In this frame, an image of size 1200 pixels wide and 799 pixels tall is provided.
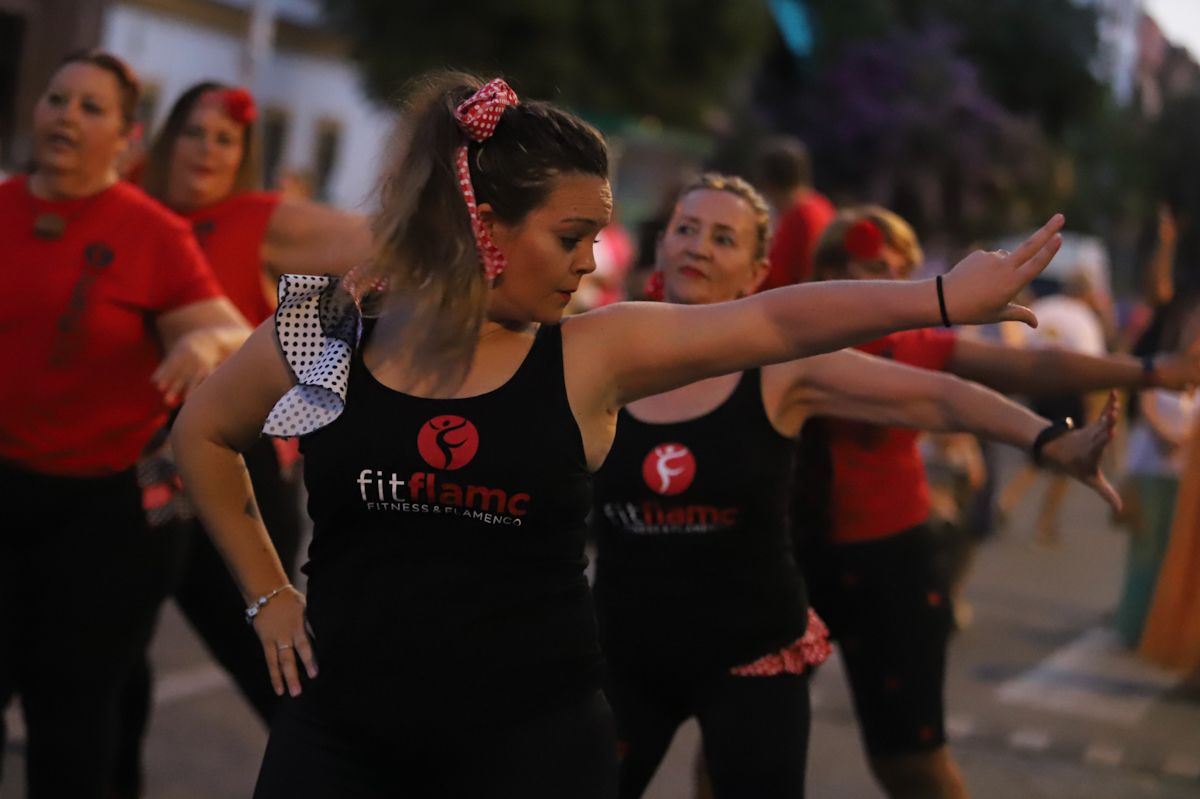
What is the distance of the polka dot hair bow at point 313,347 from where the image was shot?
2.84 metres

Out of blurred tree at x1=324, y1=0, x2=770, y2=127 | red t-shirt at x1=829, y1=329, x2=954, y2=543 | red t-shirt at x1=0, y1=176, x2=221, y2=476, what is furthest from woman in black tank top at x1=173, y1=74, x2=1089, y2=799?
A: blurred tree at x1=324, y1=0, x2=770, y2=127

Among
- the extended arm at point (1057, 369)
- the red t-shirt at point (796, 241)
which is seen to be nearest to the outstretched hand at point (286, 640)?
the extended arm at point (1057, 369)

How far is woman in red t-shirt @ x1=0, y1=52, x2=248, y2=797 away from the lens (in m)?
4.07

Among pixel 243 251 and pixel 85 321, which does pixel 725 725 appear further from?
pixel 243 251

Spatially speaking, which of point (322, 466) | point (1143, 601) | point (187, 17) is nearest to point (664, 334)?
point (322, 466)

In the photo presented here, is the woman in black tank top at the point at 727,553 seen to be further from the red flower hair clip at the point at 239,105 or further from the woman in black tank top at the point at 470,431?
the red flower hair clip at the point at 239,105

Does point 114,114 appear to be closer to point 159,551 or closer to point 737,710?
point 159,551

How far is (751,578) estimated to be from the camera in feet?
13.3

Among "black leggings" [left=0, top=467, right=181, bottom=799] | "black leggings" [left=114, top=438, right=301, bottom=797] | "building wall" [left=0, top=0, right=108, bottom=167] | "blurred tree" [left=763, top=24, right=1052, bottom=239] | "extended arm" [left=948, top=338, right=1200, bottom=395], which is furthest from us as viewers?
"blurred tree" [left=763, top=24, right=1052, bottom=239]

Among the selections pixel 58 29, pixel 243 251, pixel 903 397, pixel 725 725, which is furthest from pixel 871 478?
pixel 58 29

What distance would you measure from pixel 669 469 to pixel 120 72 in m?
1.73

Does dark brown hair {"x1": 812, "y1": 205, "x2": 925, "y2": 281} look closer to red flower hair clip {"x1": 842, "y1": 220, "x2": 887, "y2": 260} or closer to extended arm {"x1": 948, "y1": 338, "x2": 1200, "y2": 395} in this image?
red flower hair clip {"x1": 842, "y1": 220, "x2": 887, "y2": 260}

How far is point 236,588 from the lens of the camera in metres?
4.89

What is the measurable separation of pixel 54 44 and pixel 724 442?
11740mm
